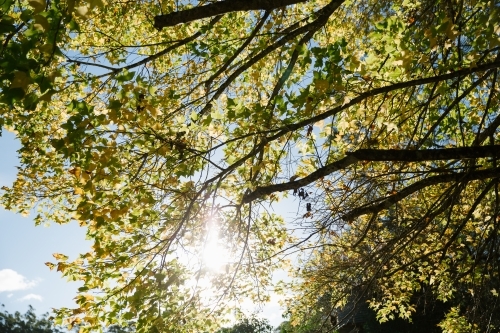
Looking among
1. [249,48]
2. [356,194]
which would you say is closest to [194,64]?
[249,48]

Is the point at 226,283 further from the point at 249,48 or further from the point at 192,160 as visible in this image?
the point at 249,48

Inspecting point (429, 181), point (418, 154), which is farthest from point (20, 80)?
point (429, 181)

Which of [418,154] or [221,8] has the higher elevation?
[221,8]

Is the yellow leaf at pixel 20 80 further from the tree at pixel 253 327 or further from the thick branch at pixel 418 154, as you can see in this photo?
the tree at pixel 253 327

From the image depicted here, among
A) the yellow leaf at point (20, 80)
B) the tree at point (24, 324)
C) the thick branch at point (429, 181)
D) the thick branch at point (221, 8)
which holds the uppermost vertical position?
the tree at point (24, 324)

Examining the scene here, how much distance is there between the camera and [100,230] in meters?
4.29

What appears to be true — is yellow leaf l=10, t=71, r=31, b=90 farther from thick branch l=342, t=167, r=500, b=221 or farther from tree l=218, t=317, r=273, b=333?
tree l=218, t=317, r=273, b=333

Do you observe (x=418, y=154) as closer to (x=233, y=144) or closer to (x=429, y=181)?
(x=429, y=181)

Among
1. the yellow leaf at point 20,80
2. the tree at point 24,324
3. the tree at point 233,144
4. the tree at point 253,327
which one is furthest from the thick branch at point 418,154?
the tree at point 24,324

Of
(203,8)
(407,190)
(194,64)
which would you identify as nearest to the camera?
(203,8)

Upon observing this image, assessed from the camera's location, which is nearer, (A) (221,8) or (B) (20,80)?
(B) (20,80)

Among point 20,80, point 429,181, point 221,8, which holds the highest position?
point 221,8

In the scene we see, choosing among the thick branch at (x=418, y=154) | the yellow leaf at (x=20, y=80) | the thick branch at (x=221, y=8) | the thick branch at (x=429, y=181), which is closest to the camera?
the yellow leaf at (x=20, y=80)

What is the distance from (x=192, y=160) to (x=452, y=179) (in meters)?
2.78
